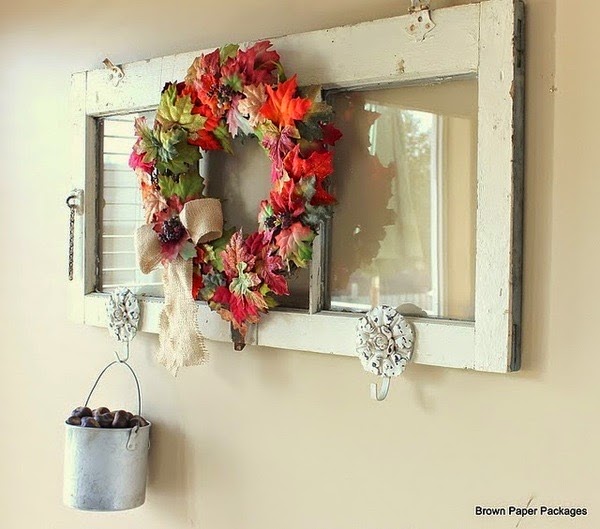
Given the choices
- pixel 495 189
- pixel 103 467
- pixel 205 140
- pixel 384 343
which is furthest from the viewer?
A: pixel 103 467

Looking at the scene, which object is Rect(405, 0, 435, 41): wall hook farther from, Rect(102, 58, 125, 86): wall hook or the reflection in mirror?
Rect(102, 58, 125, 86): wall hook

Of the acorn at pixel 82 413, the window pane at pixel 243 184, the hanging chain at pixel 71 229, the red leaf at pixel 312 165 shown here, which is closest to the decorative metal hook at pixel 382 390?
the window pane at pixel 243 184

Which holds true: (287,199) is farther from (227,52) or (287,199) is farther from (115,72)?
(115,72)

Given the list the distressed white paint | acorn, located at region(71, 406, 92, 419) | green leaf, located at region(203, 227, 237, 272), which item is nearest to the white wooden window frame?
the distressed white paint

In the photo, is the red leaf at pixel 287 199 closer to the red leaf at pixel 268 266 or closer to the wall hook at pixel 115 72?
the red leaf at pixel 268 266

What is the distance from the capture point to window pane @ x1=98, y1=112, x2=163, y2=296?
182 centimetres

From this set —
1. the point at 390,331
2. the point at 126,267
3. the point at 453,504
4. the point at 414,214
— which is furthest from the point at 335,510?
the point at 126,267

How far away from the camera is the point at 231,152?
1.62 metres

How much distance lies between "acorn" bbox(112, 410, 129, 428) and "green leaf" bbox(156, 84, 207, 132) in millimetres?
→ 567

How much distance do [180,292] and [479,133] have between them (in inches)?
24.2

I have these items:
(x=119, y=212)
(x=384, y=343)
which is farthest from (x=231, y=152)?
(x=384, y=343)

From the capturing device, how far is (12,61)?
2152 millimetres

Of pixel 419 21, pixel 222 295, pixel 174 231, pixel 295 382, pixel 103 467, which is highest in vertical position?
pixel 419 21

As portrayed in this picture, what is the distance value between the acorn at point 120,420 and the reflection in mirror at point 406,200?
523 millimetres
